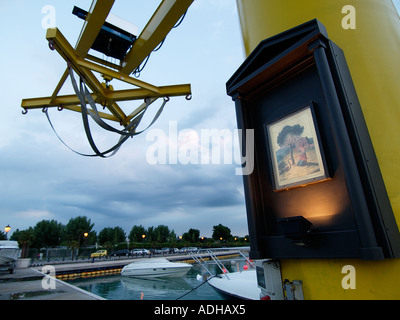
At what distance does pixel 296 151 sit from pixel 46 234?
67.4 metres

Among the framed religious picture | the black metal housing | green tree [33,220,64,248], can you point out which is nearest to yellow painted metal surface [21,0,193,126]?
the black metal housing

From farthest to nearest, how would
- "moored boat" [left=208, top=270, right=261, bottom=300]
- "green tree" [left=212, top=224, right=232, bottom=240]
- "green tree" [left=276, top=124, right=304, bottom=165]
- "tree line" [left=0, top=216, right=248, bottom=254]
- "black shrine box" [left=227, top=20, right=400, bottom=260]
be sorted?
"green tree" [left=212, top=224, right=232, bottom=240], "tree line" [left=0, top=216, right=248, bottom=254], "moored boat" [left=208, top=270, right=261, bottom=300], "green tree" [left=276, top=124, right=304, bottom=165], "black shrine box" [left=227, top=20, right=400, bottom=260]

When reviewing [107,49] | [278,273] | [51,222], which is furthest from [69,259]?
[278,273]

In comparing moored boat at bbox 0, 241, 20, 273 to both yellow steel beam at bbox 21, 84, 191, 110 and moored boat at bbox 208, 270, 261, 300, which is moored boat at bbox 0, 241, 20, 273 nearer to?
moored boat at bbox 208, 270, 261, 300

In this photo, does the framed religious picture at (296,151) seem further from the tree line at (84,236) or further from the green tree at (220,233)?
the green tree at (220,233)

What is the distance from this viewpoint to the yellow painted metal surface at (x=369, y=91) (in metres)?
1.80

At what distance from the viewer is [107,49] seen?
17.7 feet

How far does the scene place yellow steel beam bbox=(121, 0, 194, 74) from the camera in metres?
4.85

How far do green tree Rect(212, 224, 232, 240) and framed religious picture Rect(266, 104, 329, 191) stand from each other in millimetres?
89879

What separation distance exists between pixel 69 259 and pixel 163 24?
1501 inches

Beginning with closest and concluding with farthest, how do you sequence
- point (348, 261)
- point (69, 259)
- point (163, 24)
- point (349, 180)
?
point (349, 180), point (348, 261), point (163, 24), point (69, 259)
